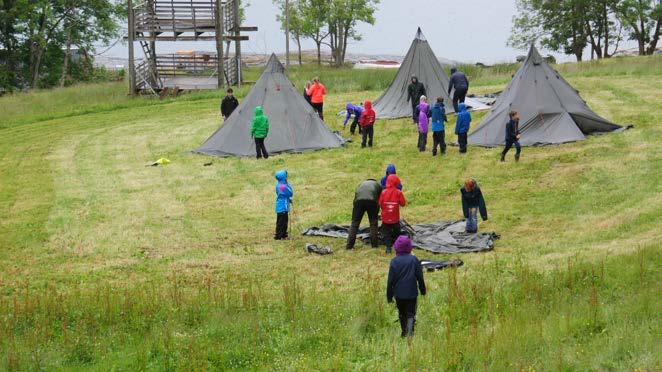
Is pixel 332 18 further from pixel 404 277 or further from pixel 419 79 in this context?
pixel 404 277

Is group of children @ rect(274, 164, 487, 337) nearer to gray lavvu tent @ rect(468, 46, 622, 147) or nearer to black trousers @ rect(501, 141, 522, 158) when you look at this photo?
black trousers @ rect(501, 141, 522, 158)

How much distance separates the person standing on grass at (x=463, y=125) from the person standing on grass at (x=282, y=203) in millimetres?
8316

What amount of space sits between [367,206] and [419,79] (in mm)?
16587

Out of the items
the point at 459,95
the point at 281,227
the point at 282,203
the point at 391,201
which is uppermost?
the point at 459,95

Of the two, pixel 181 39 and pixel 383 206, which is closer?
pixel 383 206

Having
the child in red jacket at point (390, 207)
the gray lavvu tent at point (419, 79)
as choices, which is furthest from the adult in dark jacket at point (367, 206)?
the gray lavvu tent at point (419, 79)

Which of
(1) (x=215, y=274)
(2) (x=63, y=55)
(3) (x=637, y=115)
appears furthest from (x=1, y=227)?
(2) (x=63, y=55)

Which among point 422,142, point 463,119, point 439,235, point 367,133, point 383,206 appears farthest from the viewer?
point 367,133

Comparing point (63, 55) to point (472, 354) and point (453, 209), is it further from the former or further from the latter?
point (472, 354)

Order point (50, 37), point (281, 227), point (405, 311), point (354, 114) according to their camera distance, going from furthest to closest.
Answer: point (50, 37)
point (354, 114)
point (281, 227)
point (405, 311)

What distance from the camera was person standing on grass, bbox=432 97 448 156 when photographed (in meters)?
24.8

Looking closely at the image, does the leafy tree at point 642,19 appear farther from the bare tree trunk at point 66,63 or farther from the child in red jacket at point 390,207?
the child in red jacket at point 390,207

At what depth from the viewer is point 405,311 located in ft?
39.4

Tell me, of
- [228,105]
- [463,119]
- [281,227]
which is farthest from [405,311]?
[228,105]
